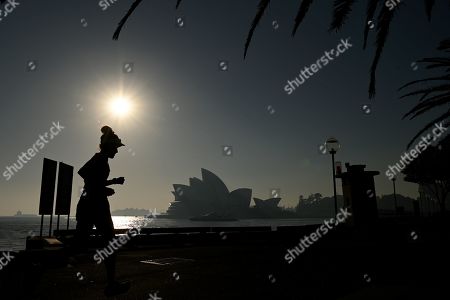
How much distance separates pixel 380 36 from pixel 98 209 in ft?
19.6

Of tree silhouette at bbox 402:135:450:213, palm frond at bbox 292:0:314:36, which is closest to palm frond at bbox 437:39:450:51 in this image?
palm frond at bbox 292:0:314:36

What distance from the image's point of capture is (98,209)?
4.18 metres

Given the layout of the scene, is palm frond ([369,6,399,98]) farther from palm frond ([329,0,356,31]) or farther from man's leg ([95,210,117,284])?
man's leg ([95,210,117,284])

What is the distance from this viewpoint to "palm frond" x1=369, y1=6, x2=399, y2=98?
6148mm

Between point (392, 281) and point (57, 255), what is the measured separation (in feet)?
15.3

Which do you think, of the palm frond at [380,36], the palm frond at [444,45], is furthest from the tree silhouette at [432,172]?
the palm frond at [380,36]

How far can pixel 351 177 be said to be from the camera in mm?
12727

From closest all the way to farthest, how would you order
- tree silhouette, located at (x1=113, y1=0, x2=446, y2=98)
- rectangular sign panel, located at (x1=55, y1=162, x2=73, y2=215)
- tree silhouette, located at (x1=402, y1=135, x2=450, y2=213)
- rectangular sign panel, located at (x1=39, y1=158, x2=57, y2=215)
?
tree silhouette, located at (x1=113, y1=0, x2=446, y2=98)
rectangular sign panel, located at (x1=39, y1=158, x2=57, y2=215)
rectangular sign panel, located at (x1=55, y1=162, x2=73, y2=215)
tree silhouette, located at (x1=402, y1=135, x2=450, y2=213)

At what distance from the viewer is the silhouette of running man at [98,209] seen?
4.12 meters

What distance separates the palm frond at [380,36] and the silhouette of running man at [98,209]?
216 inches

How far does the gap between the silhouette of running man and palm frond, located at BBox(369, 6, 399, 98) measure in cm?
548

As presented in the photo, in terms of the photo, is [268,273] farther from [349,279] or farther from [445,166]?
[445,166]

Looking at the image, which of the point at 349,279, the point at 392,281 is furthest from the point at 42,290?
the point at 392,281

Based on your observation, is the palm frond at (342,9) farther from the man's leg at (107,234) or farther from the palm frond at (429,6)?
the man's leg at (107,234)
